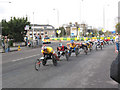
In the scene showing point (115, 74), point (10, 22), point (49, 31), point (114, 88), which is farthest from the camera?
point (49, 31)

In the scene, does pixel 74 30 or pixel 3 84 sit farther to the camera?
pixel 74 30

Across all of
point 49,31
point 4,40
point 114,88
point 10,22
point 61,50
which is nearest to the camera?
point 114,88

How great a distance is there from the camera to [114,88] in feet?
18.7

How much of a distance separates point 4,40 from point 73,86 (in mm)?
16899

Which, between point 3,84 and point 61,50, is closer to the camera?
point 3,84

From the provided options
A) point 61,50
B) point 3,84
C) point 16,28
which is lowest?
point 3,84

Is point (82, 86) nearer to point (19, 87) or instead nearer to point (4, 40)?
point (19, 87)

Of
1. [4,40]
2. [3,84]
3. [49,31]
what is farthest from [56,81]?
[49,31]

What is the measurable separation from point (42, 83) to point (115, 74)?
4.89 m

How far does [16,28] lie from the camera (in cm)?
3180

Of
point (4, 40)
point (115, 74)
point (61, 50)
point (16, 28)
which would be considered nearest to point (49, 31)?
point (16, 28)

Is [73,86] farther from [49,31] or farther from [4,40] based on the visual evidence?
[49,31]

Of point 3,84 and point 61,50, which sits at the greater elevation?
point 61,50

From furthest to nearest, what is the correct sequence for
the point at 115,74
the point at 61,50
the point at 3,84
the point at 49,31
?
the point at 49,31 → the point at 61,50 → the point at 3,84 → the point at 115,74
